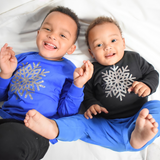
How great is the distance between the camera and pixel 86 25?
106 cm

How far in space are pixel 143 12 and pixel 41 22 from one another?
0.67m

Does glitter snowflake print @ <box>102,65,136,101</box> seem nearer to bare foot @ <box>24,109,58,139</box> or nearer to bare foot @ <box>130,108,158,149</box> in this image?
bare foot @ <box>130,108,158,149</box>

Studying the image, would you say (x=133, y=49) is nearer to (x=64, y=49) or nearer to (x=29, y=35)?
(x=64, y=49)

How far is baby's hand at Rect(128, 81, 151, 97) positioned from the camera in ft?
2.74

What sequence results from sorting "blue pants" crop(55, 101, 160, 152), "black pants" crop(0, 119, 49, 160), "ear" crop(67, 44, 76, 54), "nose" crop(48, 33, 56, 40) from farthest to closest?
"ear" crop(67, 44, 76, 54), "nose" crop(48, 33, 56, 40), "blue pants" crop(55, 101, 160, 152), "black pants" crop(0, 119, 49, 160)

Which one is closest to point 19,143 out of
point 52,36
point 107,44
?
point 52,36

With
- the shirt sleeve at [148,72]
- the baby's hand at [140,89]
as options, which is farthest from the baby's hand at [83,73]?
the shirt sleeve at [148,72]

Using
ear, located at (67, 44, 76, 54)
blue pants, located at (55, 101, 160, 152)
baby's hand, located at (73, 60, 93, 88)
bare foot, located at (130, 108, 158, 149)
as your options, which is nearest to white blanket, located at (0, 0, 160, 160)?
ear, located at (67, 44, 76, 54)

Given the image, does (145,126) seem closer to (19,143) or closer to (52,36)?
(19,143)

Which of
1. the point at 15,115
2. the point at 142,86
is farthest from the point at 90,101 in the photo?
the point at 15,115

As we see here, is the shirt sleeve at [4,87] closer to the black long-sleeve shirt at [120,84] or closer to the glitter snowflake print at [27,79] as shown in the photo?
the glitter snowflake print at [27,79]

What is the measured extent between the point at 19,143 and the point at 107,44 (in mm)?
682

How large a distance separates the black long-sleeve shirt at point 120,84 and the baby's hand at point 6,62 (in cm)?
45

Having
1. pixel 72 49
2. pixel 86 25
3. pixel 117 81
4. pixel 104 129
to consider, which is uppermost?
pixel 86 25
